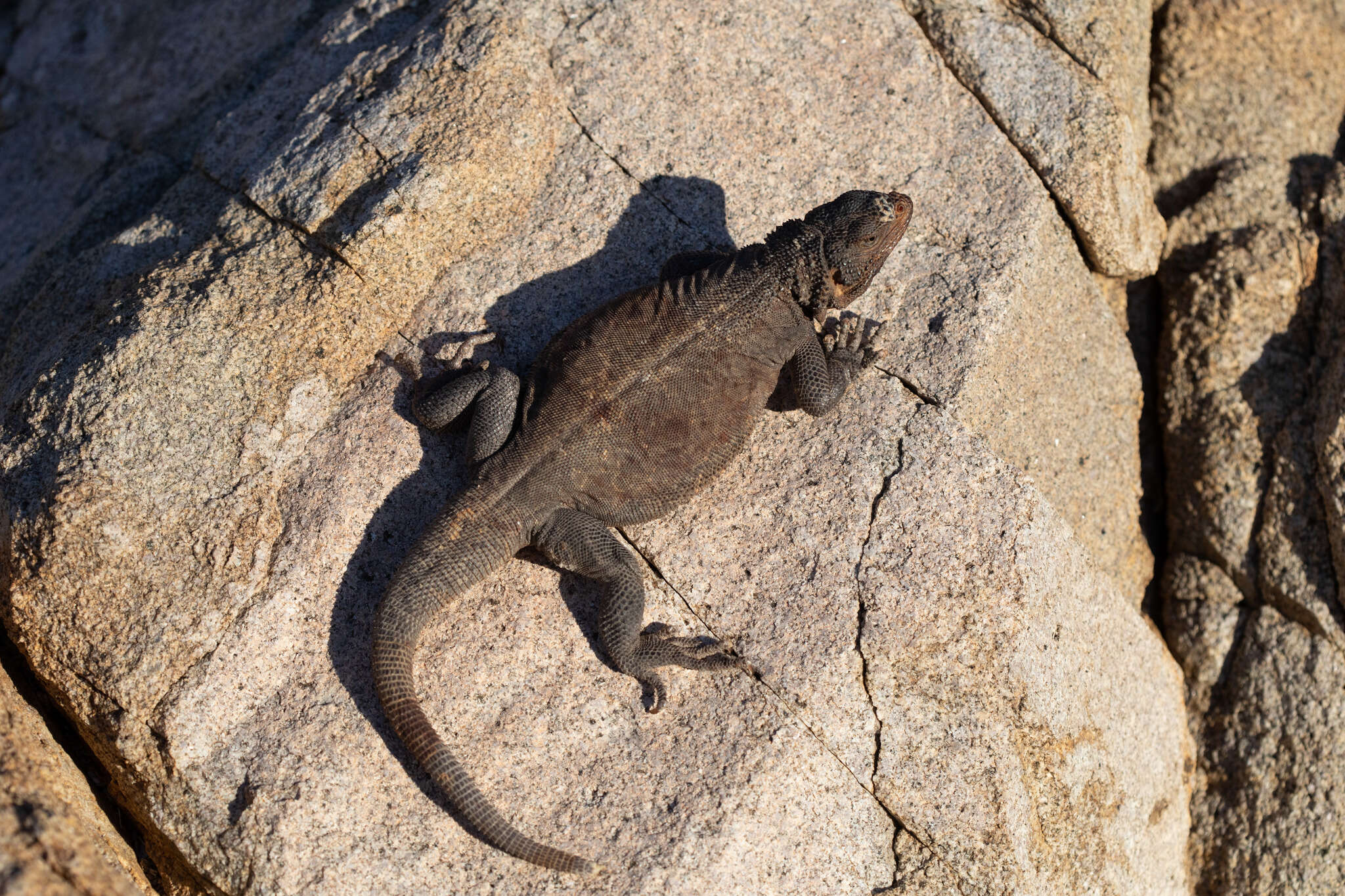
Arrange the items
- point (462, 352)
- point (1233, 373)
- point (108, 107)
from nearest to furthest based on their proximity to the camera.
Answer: point (462, 352) < point (1233, 373) < point (108, 107)

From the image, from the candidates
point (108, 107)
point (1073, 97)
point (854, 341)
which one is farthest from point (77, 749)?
point (1073, 97)

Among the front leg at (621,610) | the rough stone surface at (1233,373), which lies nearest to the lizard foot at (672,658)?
the front leg at (621,610)

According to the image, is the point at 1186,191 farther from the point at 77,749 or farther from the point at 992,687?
the point at 77,749

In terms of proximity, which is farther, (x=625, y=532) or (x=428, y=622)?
(x=625, y=532)

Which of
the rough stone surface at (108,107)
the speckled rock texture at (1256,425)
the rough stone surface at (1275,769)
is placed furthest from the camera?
the rough stone surface at (108,107)

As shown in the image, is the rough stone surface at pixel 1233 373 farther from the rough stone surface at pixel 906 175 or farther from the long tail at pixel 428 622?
the long tail at pixel 428 622

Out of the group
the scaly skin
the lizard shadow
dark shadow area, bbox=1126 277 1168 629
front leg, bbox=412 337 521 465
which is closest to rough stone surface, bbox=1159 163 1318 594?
dark shadow area, bbox=1126 277 1168 629
